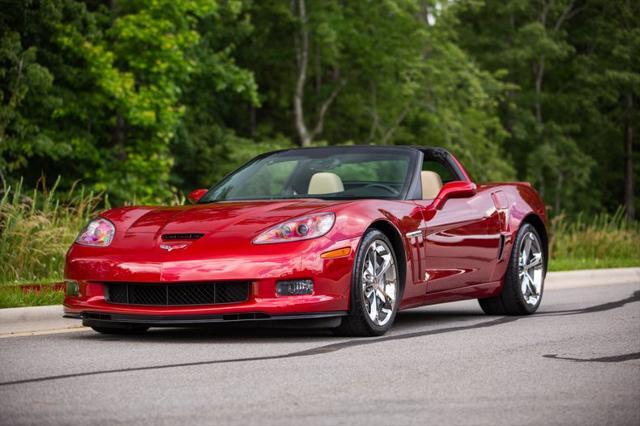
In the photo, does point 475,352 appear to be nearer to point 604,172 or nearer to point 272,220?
point 272,220

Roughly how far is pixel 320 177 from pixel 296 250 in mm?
1458

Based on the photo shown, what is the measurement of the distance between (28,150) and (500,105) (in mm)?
27832

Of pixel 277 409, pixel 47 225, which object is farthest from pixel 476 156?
pixel 277 409

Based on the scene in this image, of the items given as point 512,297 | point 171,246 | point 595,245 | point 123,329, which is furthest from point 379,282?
point 595,245

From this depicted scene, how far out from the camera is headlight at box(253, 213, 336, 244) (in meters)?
7.89

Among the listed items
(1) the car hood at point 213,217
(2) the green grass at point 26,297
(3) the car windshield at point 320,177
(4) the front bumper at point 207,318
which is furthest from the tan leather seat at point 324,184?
(2) the green grass at point 26,297

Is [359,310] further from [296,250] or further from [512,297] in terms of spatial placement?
[512,297]

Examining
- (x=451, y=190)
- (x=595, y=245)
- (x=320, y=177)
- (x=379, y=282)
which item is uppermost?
(x=320, y=177)

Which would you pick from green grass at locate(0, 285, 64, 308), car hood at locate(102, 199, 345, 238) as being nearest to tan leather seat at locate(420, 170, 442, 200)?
car hood at locate(102, 199, 345, 238)

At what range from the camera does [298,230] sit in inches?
313

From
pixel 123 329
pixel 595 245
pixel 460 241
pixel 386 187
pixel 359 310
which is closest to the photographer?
pixel 359 310

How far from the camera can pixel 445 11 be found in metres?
40.6

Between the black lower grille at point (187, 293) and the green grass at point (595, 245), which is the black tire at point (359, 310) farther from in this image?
the green grass at point (595, 245)

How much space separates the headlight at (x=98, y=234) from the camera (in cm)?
826
